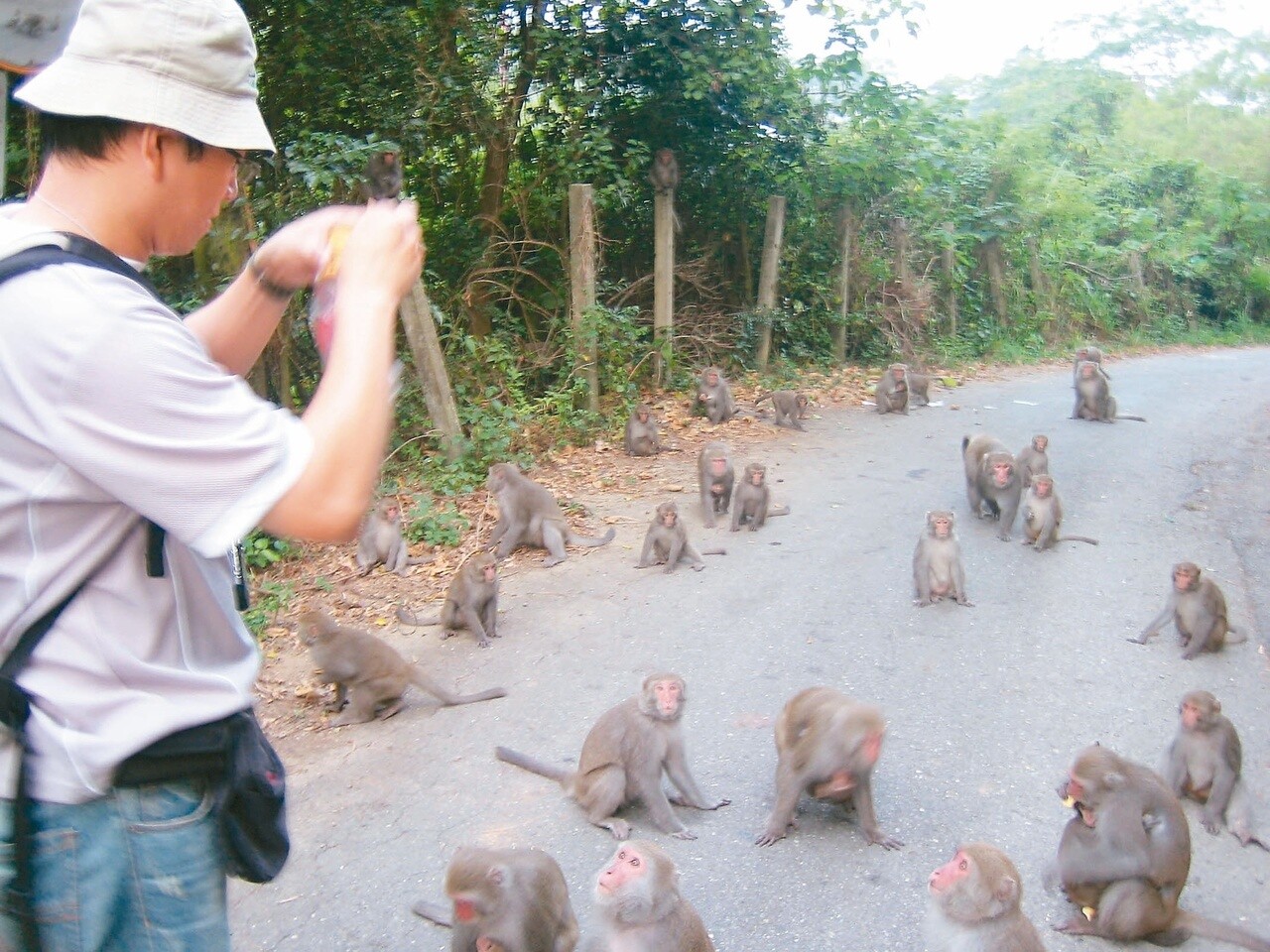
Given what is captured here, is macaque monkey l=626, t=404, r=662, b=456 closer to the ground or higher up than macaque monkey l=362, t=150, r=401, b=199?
closer to the ground

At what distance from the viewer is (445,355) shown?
10227 millimetres

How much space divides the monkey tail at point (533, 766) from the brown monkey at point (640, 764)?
0.11 metres

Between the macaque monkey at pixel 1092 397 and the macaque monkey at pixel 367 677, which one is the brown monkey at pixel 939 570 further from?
the macaque monkey at pixel 1092 397

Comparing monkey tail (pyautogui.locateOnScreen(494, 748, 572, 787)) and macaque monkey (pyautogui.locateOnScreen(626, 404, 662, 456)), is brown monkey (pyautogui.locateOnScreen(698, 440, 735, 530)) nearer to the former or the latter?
macaque monkey (pyautogui.locateOnScreen(626, 404, 662, 456))

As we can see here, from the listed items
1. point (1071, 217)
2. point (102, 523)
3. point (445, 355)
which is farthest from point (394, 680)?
point (1071, 217)

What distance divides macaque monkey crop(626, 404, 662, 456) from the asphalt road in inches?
47.3

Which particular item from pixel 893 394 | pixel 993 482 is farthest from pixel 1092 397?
pixel 993 482

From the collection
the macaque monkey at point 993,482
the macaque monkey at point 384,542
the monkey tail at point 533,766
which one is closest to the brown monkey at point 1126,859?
the monkey tail at point 533,766

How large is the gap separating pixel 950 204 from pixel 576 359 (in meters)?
9.87

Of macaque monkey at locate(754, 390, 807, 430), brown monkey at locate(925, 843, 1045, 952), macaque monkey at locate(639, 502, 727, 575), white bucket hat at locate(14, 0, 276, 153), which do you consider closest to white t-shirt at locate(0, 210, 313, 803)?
white bucket hat at locate(14, 0, 276, 153)

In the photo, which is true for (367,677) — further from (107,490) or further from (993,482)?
(993,482)

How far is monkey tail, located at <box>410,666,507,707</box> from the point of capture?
221 inches

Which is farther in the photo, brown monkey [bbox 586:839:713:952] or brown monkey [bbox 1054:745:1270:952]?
brown monkey [bbox 1054:745:1270:952]

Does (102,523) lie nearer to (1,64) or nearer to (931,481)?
(1,64)
